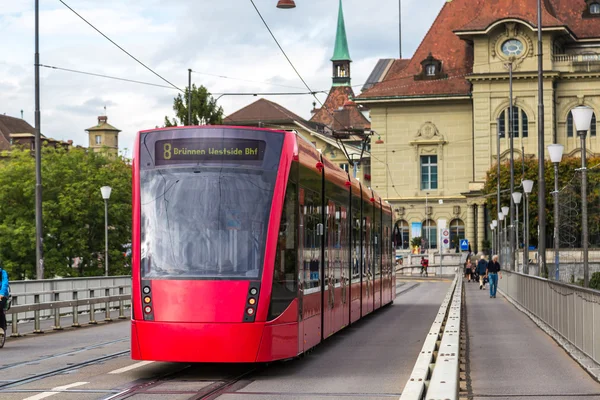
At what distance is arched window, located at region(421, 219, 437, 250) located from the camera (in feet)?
357

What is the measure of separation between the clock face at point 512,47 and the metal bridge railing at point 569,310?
6957 cm

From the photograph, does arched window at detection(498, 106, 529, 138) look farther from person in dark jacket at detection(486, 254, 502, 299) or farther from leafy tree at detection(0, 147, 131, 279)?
person in dark jacket at detection(486, 254, 502, 299)

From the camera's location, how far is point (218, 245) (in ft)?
49.0

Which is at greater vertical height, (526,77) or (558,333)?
(526,77)

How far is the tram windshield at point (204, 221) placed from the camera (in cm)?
1486

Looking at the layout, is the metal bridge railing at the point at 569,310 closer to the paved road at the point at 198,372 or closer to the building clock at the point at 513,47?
the paved road at the point at 198,372

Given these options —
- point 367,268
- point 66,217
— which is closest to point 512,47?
point 66,217

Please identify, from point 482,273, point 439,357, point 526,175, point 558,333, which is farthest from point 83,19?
point 526,175

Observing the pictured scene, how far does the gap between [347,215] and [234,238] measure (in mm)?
7611

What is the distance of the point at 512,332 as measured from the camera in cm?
2461

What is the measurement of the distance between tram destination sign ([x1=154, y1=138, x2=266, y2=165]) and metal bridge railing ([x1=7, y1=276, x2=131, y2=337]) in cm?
897

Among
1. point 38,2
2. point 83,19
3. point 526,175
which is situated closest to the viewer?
point 83,19

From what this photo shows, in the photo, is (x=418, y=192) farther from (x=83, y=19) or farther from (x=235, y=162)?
(x=235, y=162)

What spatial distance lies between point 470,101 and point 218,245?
9362 centimetres
